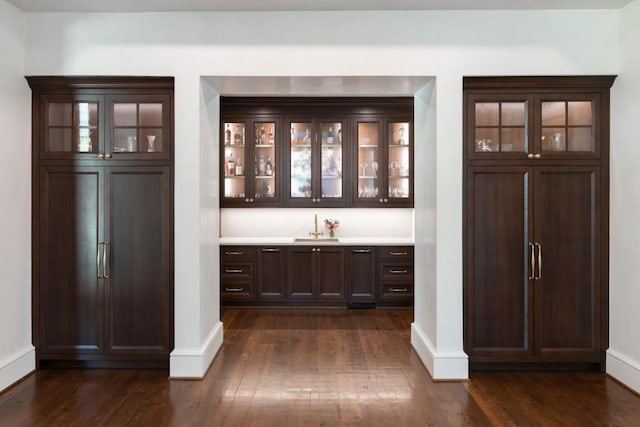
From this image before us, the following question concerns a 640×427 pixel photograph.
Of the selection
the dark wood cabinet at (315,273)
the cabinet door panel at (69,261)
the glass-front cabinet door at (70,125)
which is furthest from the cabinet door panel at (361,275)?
the glass-front cabinet door at (70,125)

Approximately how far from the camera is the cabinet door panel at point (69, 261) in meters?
3.88

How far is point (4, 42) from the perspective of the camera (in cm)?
357

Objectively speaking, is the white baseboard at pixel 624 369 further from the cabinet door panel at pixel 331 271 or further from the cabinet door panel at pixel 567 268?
the cabinet door panel at pixel 331 271

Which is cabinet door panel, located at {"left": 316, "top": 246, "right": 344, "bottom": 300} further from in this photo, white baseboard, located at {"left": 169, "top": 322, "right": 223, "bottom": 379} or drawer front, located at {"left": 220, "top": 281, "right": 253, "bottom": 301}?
white baseboard, located at {"left": 169, "top": 322, "right": 223, "bottom": 379}

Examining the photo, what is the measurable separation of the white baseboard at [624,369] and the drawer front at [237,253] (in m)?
3.98

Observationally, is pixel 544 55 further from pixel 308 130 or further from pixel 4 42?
pixel 4 42

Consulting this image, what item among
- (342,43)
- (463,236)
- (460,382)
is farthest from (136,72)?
(460,382)

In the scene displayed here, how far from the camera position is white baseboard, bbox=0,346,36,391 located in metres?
3.54

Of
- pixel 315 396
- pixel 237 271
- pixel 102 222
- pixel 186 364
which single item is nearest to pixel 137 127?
pixel 102 222

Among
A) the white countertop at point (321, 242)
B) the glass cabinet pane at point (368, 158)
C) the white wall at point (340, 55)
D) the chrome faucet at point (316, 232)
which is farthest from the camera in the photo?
the chrome faucet at point (316, 232)

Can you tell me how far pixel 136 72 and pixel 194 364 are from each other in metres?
2.32

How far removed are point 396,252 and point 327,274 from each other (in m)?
0.92

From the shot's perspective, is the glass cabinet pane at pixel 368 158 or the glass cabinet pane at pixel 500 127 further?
the glass cabinet pane at pixel 368 158

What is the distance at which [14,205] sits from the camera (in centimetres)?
369
